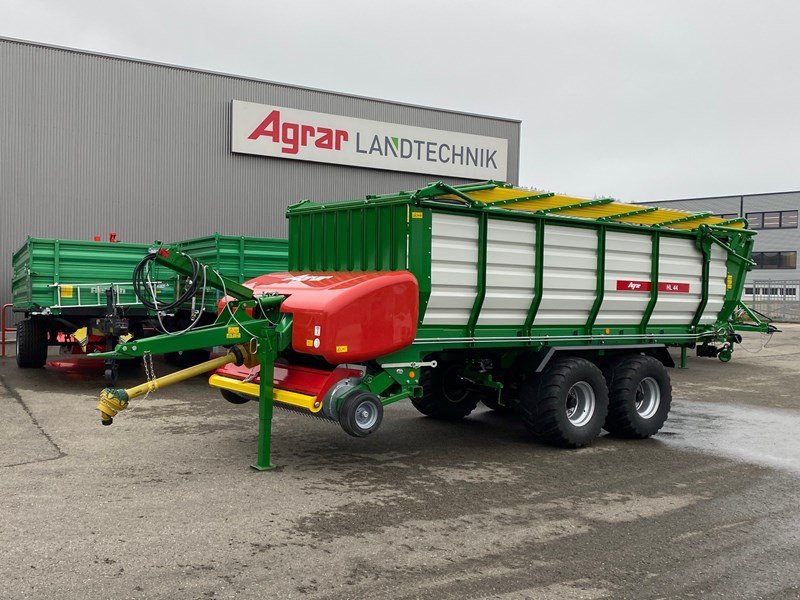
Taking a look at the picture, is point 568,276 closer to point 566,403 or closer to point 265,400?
point 566,403

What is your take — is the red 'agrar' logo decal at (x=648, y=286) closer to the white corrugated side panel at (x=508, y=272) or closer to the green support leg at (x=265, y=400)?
the white corrugated side panel at (x=508, y=272)

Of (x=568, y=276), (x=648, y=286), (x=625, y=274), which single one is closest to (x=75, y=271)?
(x=568, y=276)

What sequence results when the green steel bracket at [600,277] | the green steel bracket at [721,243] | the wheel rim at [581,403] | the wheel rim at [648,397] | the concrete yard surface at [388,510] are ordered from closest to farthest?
the concrete yard surface at [388,510], the wheel rim at [581,403], the green steel bracket at [600,277], the wheel rim at [648,397], the green steel bracket at [721,243]

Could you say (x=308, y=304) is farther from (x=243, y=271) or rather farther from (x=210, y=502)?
(x=243, y=271)

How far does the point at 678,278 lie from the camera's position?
952 cm

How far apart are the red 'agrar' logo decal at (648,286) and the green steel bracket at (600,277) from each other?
12.0 inches

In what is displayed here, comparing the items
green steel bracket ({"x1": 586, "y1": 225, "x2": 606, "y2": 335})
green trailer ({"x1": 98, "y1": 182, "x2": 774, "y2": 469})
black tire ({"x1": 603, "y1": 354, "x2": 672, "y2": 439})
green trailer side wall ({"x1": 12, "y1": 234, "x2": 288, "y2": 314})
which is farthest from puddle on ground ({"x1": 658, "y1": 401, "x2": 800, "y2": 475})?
green trailer side wall ({"x1": 12, "y1": 234, "x2": 288, "y2": 314})

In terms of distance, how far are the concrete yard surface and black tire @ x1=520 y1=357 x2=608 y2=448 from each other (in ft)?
0.68

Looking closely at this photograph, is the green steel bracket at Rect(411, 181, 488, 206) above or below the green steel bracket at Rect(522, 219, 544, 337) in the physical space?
above

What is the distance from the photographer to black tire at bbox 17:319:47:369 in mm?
13609

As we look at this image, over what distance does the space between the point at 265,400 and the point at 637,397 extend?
449 cm

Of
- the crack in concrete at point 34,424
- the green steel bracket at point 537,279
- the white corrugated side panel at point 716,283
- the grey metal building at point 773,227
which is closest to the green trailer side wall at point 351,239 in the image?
the green steel bracket at point 537,279

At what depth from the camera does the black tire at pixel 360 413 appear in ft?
22.5

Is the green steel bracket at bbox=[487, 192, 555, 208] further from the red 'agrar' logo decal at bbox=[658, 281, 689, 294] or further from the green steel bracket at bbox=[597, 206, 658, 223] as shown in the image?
the red 'agrar' logo decal at bbox=[658, 281, 689, 294]
